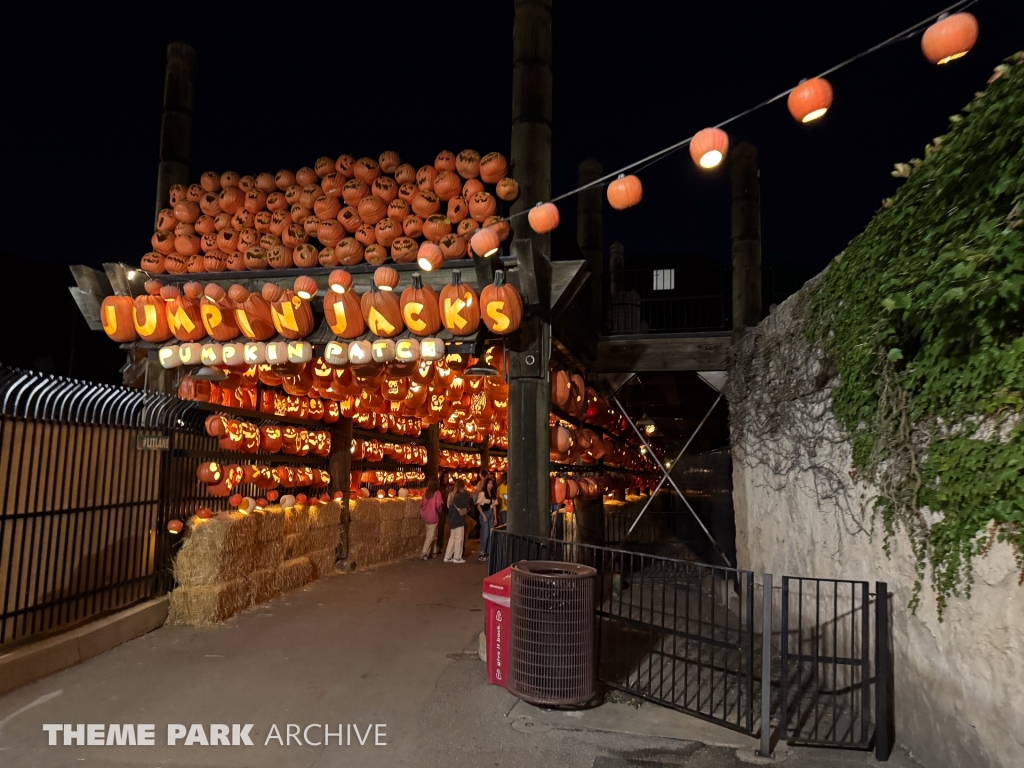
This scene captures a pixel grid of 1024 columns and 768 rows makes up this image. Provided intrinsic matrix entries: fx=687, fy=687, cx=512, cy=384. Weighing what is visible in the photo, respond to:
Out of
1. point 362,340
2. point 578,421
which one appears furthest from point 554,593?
point 578,421

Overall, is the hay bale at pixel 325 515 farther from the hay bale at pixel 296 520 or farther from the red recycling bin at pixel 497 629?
the red recycling bin at pixel 497 629

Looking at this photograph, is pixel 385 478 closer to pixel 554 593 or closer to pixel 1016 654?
pixel 554 593

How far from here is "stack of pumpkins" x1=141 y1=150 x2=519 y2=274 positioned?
956cm

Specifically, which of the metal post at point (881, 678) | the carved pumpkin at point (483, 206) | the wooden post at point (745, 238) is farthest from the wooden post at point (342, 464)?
the metal post at point (881, 678)

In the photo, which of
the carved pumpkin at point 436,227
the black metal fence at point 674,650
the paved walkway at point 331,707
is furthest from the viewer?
the carved pumpkin at point 436,227

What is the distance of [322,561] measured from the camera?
1403cm

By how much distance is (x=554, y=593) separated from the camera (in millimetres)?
6684

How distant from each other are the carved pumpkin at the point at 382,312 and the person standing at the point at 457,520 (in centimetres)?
840

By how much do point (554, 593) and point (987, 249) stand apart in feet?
14.9

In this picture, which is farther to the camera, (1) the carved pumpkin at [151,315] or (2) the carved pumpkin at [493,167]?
(1) the carved pumpkin at [151,315]

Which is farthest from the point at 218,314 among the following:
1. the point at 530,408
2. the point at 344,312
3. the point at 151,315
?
the point at 530,408

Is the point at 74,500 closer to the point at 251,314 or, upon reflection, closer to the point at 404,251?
the point at 251,314

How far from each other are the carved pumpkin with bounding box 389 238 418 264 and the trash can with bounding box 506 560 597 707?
4.84 metres

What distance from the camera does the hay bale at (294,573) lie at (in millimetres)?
12203
